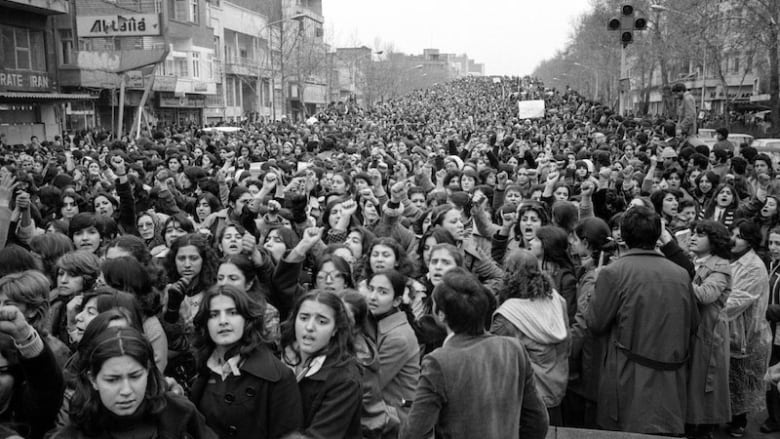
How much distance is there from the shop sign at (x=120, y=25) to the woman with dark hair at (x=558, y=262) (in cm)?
2071

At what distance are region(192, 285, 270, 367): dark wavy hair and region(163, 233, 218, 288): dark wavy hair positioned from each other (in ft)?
4.57

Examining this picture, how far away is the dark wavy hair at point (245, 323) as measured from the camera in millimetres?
3312

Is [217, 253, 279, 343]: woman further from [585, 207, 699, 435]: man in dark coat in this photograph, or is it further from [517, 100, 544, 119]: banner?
[517, 100, 544, 119]: banner

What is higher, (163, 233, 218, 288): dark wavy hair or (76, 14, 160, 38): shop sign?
(76, 14, 160, 38): shop sign

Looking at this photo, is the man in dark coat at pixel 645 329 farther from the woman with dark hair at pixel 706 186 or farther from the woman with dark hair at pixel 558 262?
the woman with dark hair at pixel 706 186

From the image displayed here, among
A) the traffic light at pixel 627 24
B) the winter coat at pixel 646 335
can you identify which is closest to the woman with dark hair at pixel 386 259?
the winter coat at pixel 646 335

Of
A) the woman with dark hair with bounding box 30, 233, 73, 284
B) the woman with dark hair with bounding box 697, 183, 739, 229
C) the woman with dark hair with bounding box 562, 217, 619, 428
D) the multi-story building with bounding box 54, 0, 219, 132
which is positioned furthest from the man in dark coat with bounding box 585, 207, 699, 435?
the multi-story building with bounding box 54, 0, 219, 132

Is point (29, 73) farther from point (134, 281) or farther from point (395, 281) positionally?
point (395, 281)

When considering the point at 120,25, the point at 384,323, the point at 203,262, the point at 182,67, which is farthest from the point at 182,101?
the point at 384,323

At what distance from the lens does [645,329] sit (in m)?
4.14

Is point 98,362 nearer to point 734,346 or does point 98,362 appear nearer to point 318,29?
point 734,346

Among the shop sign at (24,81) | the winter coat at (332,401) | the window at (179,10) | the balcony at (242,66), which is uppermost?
the window at (179,10)

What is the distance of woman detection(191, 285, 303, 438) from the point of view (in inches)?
121

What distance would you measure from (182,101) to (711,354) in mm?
44371
